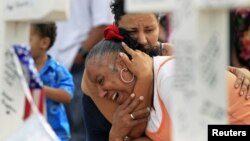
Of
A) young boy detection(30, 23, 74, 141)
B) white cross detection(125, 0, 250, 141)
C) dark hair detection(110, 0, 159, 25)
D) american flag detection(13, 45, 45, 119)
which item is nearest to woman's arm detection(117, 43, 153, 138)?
dark hair detection(110, 0, 159, 25)

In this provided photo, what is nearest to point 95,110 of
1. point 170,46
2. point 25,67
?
point 170,46

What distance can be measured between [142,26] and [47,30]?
109 centimetres

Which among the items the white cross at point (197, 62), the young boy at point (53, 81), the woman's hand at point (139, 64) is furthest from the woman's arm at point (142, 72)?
the young boy at point (53, 81)

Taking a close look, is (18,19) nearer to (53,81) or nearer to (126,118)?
(126,118)

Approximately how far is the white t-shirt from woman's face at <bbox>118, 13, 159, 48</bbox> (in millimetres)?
1365

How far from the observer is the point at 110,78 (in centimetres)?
365

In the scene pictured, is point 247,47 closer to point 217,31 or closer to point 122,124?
point 122,124

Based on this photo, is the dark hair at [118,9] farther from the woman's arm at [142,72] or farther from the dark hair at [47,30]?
the dark hair at [47,30]

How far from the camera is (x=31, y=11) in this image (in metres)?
2.59

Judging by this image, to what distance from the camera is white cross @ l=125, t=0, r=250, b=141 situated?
230 cm

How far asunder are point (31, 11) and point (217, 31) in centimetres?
57

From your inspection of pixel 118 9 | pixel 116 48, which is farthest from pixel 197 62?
pixel 118 9

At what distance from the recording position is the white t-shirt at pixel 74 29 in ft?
18.3

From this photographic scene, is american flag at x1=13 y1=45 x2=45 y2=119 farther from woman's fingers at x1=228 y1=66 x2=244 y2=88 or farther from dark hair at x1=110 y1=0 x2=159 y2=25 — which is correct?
dark hair at x1=110 y1=0 x2=159 y2=25
